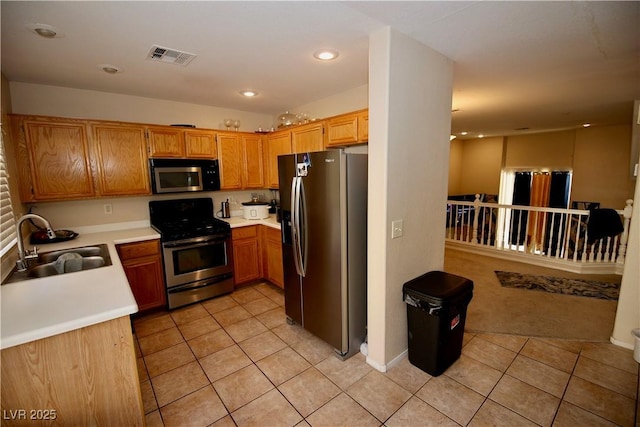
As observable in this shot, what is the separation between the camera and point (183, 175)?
3.53m

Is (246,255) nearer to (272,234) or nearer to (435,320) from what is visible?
(272,234)

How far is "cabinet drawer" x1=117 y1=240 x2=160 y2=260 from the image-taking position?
9.59 feet

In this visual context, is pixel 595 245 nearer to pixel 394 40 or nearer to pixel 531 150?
pixel 531 150

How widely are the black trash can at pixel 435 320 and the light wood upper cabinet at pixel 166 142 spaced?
3.07 m

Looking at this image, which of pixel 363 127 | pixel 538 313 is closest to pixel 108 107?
pixel 363 127

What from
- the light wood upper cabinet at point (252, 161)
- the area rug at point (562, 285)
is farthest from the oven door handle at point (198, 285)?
the area rug at point (562, 285)

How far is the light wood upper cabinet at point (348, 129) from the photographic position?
9.18 ft

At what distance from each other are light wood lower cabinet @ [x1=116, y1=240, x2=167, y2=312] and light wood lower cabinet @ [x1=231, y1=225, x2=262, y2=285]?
868 millimetres

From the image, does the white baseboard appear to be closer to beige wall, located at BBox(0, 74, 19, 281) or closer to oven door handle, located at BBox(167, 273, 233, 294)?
oven door handle, located at BBox(167, 273, 233, 294)

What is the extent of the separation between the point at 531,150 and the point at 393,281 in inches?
294

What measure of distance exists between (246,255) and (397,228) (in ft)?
7.71

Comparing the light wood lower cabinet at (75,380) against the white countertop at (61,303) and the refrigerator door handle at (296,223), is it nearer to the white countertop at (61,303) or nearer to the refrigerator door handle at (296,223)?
the white countertop at (61,303)

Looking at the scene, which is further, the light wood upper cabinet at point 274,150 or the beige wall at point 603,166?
the beige wall at point 603,166

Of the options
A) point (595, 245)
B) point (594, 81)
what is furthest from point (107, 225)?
point (595, 245)
